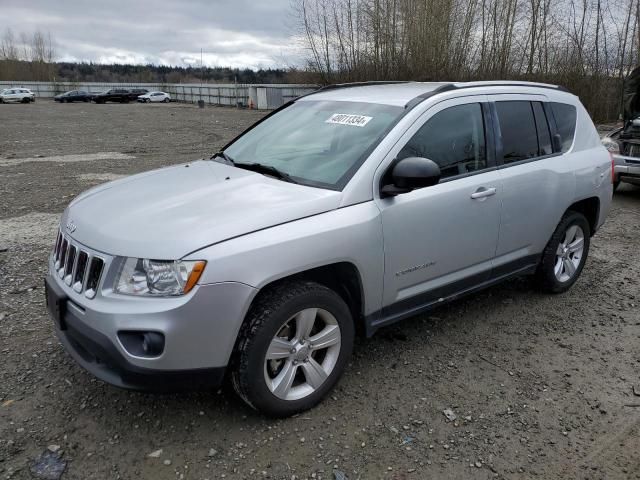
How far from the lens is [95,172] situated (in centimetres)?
1034

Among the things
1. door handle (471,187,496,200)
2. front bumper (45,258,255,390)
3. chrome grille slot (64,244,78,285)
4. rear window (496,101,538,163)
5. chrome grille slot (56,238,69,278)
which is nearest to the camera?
front bumper (45,258,255,390)

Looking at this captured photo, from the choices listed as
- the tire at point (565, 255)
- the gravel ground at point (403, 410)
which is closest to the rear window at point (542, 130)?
the tire at point (565, 255)

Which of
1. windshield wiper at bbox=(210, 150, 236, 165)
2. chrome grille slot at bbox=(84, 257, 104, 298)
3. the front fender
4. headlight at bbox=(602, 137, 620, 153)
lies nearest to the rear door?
the front fender

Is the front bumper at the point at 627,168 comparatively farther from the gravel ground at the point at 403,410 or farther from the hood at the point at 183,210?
the hood at the point at 183,210

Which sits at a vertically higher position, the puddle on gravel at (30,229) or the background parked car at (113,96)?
the background parked car at (113,96)

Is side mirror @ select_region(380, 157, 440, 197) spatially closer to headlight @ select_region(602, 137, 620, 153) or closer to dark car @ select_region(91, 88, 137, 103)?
headlight @ select_region(602, 137, 620, 153)

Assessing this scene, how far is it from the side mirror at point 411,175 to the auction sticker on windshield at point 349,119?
0.52 meters

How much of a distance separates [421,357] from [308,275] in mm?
1211

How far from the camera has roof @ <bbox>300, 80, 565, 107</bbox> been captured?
12.0ft

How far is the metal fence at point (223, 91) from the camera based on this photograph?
119 ft

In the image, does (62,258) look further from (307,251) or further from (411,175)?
(411,175)

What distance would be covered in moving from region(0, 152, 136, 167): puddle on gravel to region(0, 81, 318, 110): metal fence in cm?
1188

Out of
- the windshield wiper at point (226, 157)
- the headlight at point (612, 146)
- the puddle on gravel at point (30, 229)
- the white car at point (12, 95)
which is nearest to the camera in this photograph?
the windshield wiper at point (226, 157)

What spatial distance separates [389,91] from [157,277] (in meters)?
2.24
